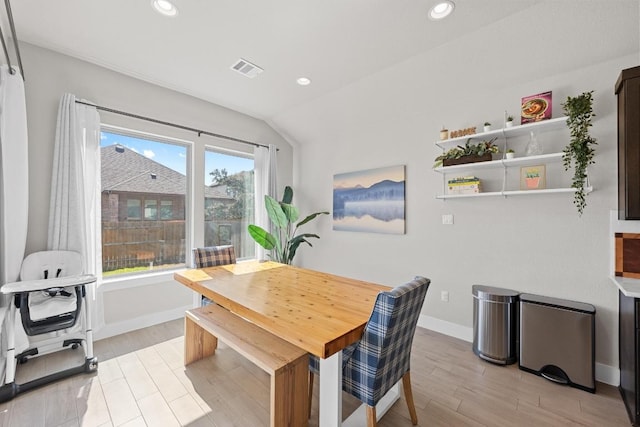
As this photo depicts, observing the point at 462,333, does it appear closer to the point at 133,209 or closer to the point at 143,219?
the point at 143,219

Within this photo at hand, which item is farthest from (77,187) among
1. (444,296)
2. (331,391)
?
(444,296)

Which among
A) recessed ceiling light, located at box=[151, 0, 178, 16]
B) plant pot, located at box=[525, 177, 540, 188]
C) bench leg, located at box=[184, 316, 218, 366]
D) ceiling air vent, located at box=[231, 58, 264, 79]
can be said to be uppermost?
recessed ceiling light, located at box=[151, 0, 178, 16]

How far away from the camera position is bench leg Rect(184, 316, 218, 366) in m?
2.24

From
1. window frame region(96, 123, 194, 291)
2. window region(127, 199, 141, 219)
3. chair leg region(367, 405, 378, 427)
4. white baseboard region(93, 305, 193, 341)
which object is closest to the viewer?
chair leg region(367, 405, 378, 427)

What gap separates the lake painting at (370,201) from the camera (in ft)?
10.8

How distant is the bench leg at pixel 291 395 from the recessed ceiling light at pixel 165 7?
103 inches

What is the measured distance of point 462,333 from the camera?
2770mm

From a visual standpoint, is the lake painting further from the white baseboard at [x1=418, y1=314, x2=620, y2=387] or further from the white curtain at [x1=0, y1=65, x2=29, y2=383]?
the white curtain at [x1=0, y1=65, x2=29, y2=383]

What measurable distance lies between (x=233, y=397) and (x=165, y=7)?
9.61 feet

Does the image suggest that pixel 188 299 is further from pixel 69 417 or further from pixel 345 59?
pixel 345 59

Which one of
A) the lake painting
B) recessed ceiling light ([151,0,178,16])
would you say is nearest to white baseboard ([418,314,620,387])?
the lake painting

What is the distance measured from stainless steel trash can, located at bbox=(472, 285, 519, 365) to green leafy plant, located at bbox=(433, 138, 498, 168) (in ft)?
4.33

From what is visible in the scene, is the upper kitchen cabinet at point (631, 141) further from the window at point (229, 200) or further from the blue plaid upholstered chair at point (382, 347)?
the window at point (229, 200)

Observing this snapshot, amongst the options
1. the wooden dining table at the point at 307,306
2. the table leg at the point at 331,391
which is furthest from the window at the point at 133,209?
the table leg at the point at 331,391
